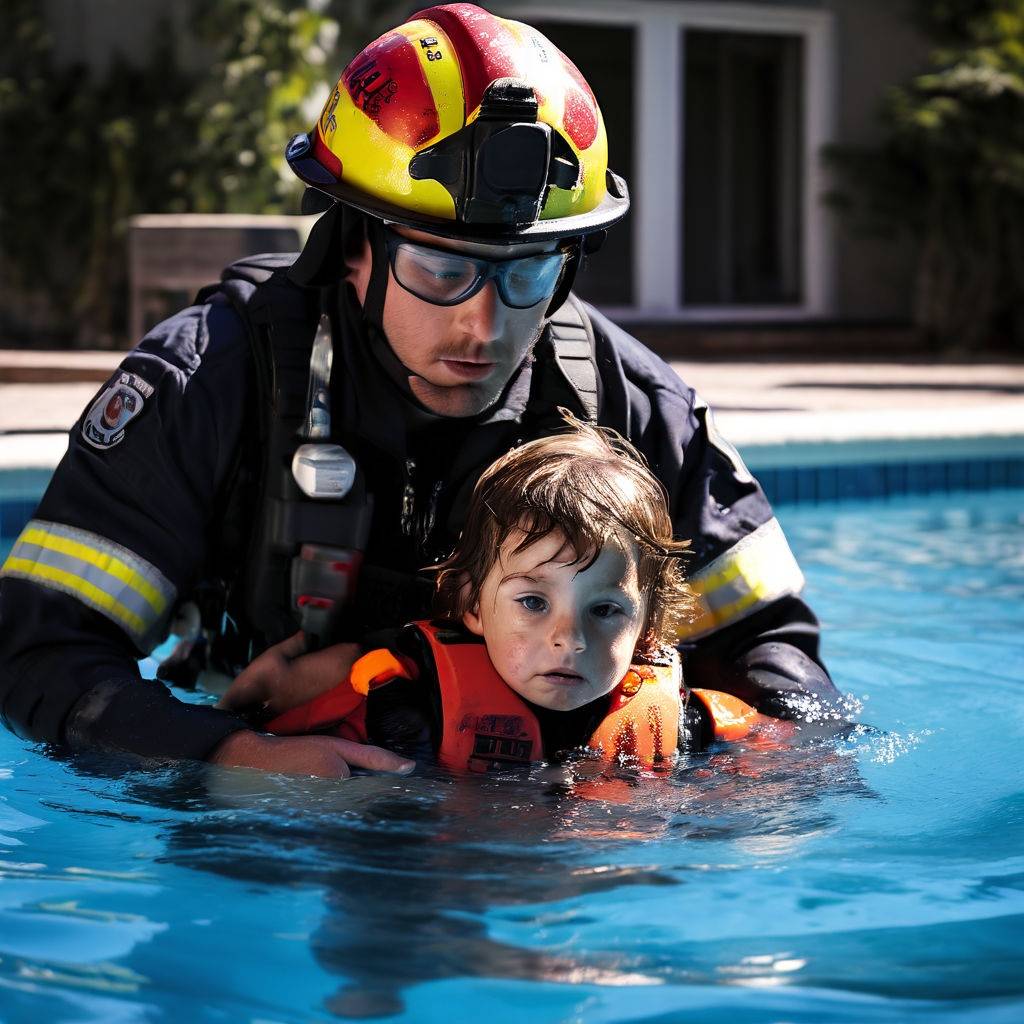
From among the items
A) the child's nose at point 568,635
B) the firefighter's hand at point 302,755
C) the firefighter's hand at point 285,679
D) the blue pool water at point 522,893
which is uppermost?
the child's nose at point 568,635

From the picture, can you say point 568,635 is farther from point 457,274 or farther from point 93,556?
point 93,556

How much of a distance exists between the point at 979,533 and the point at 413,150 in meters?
4.65

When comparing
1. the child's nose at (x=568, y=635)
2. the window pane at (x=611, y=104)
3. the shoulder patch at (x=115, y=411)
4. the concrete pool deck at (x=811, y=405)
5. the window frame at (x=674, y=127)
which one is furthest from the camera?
the window pane at (x=611, y=104)

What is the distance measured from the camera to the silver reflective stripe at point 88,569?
10.1 feet

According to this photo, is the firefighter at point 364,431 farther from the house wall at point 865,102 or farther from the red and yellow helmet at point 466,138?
the house wall at point 865,102

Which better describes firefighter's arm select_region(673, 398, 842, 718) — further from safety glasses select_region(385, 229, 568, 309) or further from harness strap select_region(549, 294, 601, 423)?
safety glasses select_region(385, 229, 568, 309)

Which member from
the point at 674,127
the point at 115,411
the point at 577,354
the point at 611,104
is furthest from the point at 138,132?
the point at 115,411

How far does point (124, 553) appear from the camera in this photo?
10.2ft

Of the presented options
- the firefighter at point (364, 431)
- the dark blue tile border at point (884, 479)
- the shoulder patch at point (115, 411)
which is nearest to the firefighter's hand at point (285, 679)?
the firefighter at point (364, 431)

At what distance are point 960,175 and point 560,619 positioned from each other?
1059cm

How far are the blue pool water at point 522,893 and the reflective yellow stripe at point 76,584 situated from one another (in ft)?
0.89

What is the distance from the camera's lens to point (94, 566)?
308cm

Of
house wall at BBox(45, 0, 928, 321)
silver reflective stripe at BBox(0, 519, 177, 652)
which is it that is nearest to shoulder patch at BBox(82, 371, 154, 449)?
silver reflective stripe at BBox(0, 519, 177, 652)

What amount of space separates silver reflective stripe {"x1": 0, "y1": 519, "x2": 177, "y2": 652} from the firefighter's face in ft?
1.98
